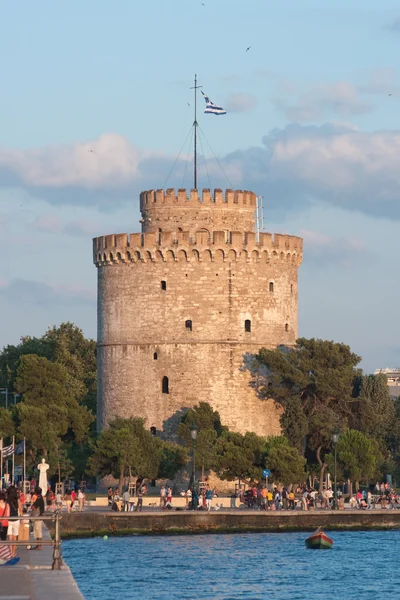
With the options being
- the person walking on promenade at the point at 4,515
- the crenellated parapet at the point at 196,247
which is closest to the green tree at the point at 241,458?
the crenellated parapet at the point at 196,247

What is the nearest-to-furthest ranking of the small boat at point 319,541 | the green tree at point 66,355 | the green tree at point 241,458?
the small boat at point 319,541 → the green tree at point 241,458 → the green tree at point 66,355

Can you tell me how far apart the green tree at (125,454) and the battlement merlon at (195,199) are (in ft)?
31.4

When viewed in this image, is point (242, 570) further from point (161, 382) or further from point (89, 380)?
point (89, 380)

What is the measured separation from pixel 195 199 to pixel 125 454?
11300 mm

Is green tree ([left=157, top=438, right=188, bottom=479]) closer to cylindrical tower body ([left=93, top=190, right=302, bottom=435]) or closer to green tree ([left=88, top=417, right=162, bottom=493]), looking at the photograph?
green tree ([left=88, top=417, right=162, bottom=493])

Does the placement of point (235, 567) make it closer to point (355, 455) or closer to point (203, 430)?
point (203, 430)

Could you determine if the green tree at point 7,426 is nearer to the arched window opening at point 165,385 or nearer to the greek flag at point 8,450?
the arched window opening at point 165,385

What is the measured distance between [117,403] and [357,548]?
57.0 feet

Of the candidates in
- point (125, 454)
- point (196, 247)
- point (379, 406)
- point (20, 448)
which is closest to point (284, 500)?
point (125, 454)

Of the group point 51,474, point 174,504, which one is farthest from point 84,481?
point 174,504

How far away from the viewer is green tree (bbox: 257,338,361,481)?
5519 cm

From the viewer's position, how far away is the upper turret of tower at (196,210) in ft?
189

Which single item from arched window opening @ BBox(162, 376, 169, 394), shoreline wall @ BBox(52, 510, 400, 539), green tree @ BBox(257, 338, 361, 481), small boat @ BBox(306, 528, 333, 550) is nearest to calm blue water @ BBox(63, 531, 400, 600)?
small boat @ BBox(306, 528, 333, 550)

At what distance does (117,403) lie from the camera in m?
56.7
